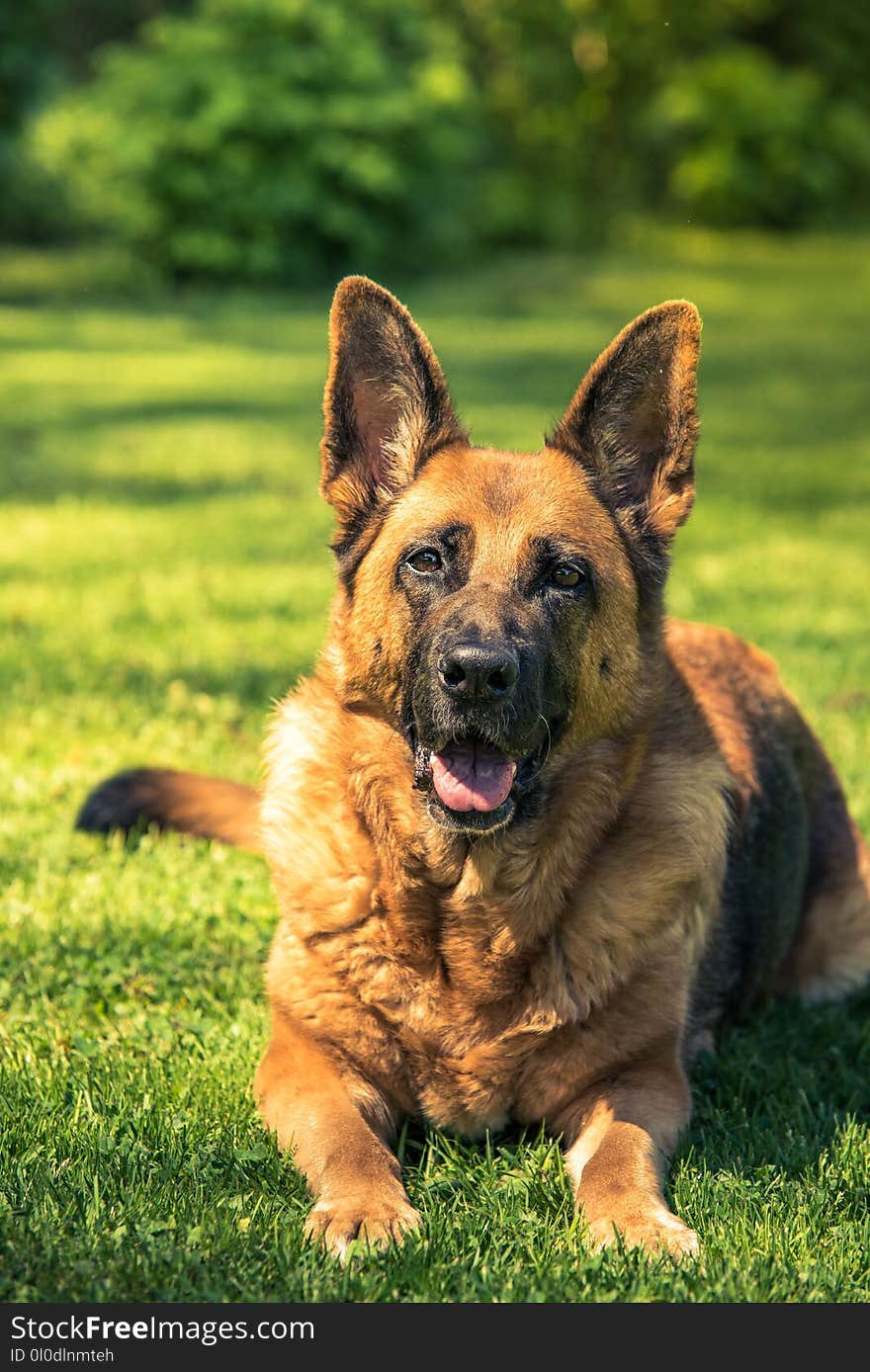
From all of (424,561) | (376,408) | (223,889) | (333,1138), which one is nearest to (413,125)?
(223,889)

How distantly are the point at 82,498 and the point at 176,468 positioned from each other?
1392 millimetres

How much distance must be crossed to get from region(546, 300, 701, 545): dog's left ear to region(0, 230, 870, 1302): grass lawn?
0.20m

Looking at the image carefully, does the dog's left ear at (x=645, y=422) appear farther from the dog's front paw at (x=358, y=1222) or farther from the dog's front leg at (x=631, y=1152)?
the dog's front paw at (x=358, y=1222)

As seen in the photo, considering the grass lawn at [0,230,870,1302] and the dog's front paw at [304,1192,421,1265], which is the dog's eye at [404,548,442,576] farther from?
the dog's front paw at [304,1192,421,1265]

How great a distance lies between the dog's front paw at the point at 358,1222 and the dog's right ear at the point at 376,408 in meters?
1.68

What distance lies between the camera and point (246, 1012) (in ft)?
14.2

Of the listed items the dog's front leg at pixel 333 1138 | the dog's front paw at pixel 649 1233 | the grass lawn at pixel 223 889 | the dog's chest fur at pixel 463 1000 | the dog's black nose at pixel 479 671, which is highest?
the dog's black nose at pixel 479 671

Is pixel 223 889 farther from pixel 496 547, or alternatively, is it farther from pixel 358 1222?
pixel 358 1222

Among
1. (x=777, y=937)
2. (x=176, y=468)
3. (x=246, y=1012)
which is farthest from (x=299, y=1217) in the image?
(x=176, y=468)

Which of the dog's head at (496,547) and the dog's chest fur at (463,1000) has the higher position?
the dog's head at (496,547)

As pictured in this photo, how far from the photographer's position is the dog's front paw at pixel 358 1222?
3176mm

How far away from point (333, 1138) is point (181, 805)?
1.97 meters

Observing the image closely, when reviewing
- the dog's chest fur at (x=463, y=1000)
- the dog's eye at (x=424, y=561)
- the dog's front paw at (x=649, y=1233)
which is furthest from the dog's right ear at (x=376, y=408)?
the dog's front paw at (x=649, y=1233)

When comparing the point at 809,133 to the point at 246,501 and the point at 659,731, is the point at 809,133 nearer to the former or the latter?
the point at 246,501
